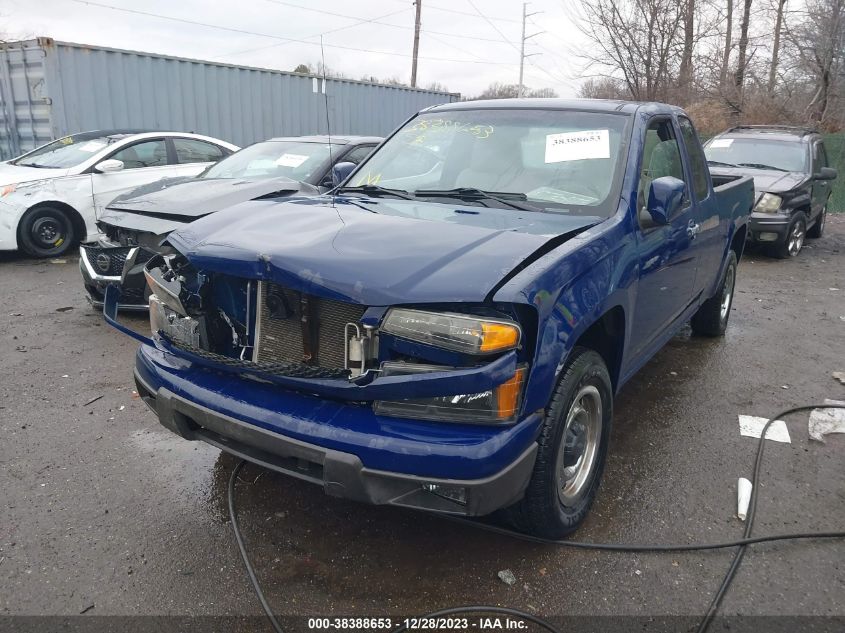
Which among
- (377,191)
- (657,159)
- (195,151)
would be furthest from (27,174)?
(657,159)

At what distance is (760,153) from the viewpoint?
1032cm

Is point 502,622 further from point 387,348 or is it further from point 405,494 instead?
point 387,348

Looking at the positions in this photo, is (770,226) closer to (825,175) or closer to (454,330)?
(825,175)

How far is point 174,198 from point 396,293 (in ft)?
13.2

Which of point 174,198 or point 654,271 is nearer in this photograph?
point 654,271

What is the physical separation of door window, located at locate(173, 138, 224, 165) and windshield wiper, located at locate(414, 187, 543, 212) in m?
6.19

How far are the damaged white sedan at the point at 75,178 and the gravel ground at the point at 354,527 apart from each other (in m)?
3.83

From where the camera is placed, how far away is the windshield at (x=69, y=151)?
819 centimetres

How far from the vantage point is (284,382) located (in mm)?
2453

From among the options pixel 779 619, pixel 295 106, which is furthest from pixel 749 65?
pixel 779 619

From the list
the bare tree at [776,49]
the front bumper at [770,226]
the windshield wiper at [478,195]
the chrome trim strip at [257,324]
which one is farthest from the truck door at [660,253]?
the bare tree at [776,49]

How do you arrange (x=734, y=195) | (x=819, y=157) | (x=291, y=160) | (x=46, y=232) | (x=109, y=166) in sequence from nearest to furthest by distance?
(x=734, y=195)
(x=291, y=160)
(x=109, y=166)
(x=46, y=232)
(x=819, y=157)

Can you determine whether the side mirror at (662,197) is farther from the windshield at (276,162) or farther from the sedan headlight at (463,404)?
the windshield at (276,162)

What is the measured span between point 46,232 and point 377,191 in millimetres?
6078
